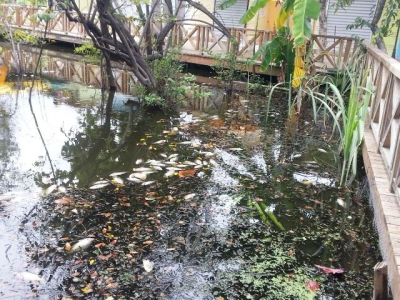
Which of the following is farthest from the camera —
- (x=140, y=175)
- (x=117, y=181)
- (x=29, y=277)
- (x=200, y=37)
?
(x=200, y=37)

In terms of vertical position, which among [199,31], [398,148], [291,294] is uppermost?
[199,31]

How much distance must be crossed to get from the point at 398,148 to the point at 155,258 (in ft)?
6.43

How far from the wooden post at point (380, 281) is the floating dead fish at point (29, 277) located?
210 cm

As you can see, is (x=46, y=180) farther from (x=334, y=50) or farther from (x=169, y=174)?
(x=334, y=50)

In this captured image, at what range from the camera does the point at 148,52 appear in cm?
847

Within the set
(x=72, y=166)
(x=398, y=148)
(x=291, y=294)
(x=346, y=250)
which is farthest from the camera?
(x=72, y=166)

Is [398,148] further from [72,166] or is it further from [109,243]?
[72,166]

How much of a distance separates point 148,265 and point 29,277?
0.79 metres

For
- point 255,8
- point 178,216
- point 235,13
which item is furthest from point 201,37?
point 178,216

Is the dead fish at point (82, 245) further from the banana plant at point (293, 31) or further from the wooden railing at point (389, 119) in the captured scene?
the banana plant at point (293, 31)

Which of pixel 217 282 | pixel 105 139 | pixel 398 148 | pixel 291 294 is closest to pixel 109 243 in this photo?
pixel 217 282

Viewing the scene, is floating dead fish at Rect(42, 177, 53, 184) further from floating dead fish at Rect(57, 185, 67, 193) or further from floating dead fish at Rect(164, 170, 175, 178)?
floating dead fish at Rect(164, 170, 175, 178)

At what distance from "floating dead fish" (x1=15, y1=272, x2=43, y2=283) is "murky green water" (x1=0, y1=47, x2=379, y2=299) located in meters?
0.03

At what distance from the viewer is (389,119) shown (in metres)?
3.73
